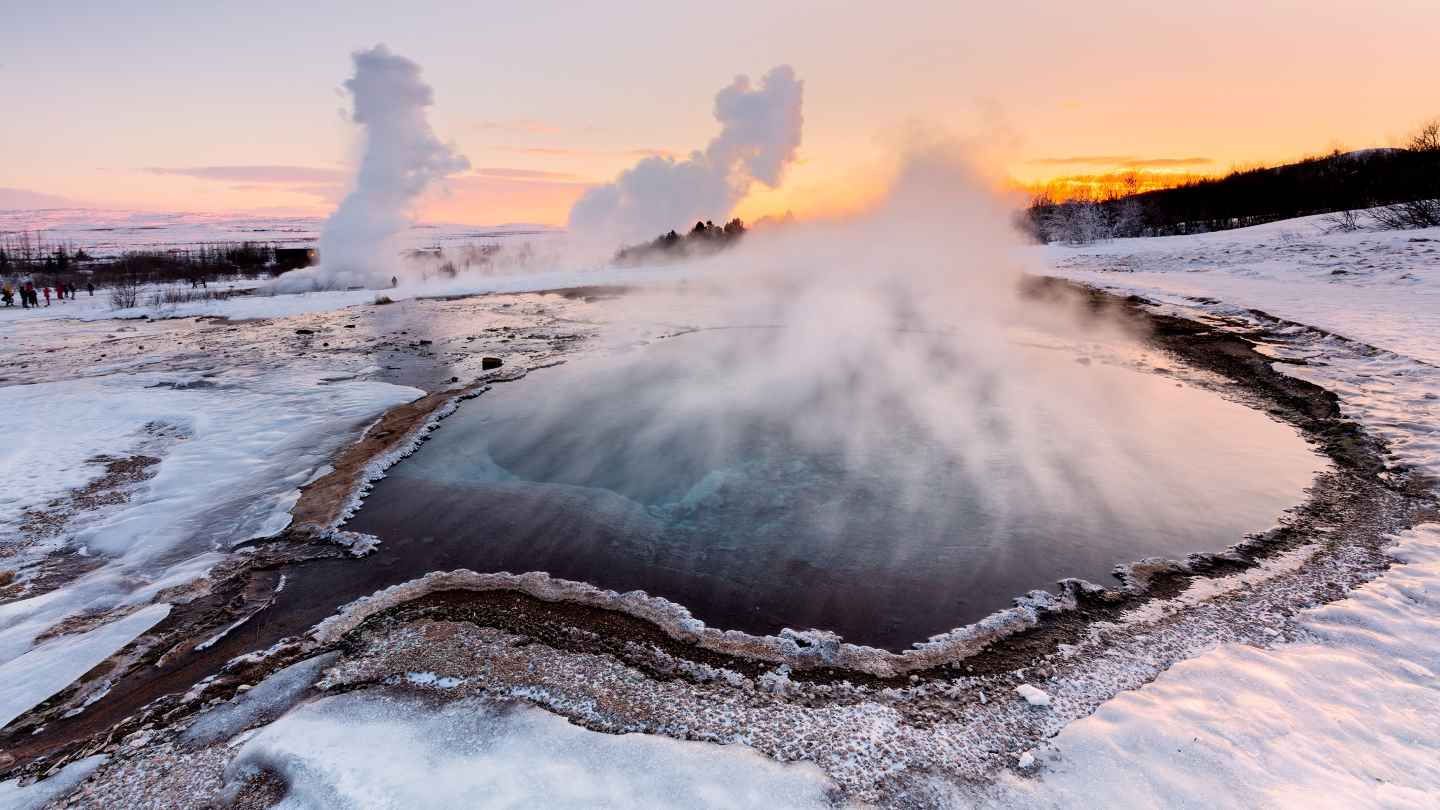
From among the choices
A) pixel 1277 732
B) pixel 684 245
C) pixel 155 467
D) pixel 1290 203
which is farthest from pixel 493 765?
pixel 1290 203

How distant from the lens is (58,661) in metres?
3.87

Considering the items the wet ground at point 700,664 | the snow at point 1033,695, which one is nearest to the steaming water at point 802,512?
the wet ground at point 700,664

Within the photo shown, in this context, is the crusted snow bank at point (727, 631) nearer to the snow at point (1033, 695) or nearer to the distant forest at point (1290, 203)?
the snow at point (1033, 695)

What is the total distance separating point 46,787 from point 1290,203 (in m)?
64.0

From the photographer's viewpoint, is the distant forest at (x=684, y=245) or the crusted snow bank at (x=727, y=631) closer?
→ the crusted snow bank at (x=727, y=631)

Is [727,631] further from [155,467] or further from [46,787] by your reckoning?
[155,467]

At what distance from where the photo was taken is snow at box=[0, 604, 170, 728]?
357 cm

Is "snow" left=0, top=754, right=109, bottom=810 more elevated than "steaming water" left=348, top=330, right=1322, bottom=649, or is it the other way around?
"steaming water" left=348, top=330, right=1322, bottom=649

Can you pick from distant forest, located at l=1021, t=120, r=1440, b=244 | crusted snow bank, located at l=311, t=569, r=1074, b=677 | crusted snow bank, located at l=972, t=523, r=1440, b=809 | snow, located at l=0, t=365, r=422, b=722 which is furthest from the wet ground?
distant forest, located at l=1021, t=120, r=1440, b=244

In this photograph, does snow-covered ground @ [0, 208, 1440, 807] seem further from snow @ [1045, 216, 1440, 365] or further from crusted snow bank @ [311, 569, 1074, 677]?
snow @ [1045, 216, 1440, 365]

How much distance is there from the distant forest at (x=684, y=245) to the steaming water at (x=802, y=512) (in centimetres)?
2769

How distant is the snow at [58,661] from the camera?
3.57 m

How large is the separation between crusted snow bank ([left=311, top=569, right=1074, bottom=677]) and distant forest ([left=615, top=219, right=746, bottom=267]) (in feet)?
100

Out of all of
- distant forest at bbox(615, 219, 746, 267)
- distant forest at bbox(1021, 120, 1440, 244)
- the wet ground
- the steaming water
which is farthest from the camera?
distant forest at bbox(615, 219, 746, 267)
